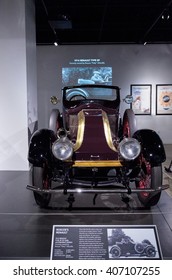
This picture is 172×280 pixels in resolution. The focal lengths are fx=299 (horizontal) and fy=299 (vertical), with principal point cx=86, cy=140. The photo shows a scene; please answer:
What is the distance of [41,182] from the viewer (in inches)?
124

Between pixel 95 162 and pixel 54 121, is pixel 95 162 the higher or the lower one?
the lower one

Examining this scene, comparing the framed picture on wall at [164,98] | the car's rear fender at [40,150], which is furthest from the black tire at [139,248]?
the framed picture on wall at [164,98]

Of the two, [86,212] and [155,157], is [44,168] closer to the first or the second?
[86,212]

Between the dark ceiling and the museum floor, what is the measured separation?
14.2ft

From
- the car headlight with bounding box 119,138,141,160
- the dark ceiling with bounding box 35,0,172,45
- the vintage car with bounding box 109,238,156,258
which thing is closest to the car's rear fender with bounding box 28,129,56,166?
the car headlight with bounding box 119,138,141,160

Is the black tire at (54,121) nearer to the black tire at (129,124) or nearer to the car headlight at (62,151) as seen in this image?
the black tire at (129,124)

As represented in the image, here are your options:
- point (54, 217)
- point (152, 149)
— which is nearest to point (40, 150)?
point (54, 217)

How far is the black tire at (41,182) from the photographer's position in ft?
10.3

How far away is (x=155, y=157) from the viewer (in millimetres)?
3057

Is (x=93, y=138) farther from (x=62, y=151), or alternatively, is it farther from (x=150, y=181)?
(x=150, y=181)

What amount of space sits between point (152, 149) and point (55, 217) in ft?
4.04

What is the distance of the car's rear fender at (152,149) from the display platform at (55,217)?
604mm

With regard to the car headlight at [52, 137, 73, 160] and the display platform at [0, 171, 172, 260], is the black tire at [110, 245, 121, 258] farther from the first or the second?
the car headlight at [52, 137, 73, 160]
